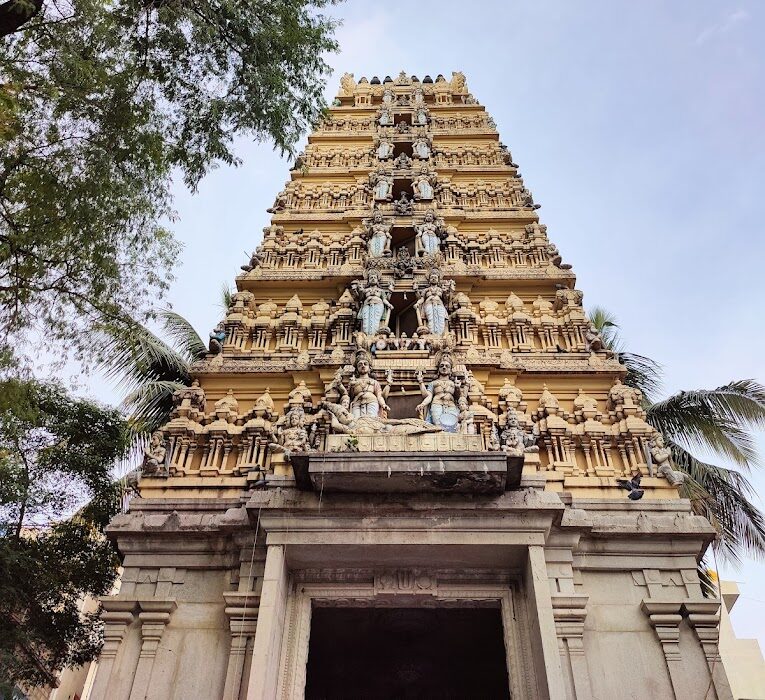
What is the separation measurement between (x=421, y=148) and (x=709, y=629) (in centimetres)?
1287

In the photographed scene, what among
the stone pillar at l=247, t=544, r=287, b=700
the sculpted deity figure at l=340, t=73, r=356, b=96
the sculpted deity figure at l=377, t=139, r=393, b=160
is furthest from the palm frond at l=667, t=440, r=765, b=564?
the sculpted deity figure at l=340, t=73, r=356, b=96

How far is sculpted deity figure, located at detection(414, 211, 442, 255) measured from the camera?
13.9 meters

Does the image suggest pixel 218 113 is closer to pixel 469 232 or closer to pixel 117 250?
A: pixel 117 250

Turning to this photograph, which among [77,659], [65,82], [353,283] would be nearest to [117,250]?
[65,82]

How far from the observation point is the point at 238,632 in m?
7.84

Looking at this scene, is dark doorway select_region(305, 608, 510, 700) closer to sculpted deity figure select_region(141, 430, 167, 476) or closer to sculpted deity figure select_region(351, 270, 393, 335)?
sculpted deity figure select_region(141, 430, 167, 476)

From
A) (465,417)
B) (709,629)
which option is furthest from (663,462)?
(465,417)

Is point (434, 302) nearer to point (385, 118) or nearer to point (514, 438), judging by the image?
point (514, 438)

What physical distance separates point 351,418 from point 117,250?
3.72 metres

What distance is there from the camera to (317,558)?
8.40 m

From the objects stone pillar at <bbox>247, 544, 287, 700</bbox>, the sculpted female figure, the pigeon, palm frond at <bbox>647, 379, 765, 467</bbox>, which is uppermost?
the sculpted female figure

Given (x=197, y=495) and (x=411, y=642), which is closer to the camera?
(x=197, y=495)

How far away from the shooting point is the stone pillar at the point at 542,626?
697cm

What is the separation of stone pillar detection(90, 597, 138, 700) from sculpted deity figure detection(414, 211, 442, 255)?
833cm
